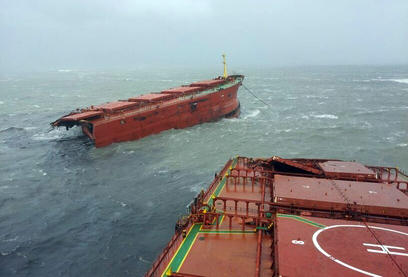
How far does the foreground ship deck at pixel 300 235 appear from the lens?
11727 mm

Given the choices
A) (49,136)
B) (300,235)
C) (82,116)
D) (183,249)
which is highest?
(82,116)

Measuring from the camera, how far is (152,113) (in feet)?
173

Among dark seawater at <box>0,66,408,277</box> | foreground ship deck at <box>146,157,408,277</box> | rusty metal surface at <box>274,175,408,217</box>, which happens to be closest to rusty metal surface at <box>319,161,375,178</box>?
foreground ship deck at <box>146,157,408,277</box>

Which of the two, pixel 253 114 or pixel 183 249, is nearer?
pixel 183 249

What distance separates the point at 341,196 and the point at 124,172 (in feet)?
90.7

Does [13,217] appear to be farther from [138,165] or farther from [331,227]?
[331,227]

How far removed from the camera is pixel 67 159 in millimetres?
42844

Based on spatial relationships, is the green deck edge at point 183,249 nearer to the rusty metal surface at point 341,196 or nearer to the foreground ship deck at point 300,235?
the foreground ship deck at point 300,235

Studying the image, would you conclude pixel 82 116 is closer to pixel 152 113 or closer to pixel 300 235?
pixel 152 113

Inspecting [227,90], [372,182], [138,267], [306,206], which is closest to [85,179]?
[138,267]

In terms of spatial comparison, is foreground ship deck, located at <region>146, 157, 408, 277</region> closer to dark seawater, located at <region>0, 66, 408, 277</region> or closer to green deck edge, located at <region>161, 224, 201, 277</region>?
green deck edge, located at <region>161, 224, 201, 277</region>

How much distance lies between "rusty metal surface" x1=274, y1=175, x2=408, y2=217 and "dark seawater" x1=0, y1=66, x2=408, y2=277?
37.1 feet

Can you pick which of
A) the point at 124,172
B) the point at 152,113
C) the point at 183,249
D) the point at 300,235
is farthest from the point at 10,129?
the point at 300,235

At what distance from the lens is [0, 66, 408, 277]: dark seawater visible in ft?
73.9
